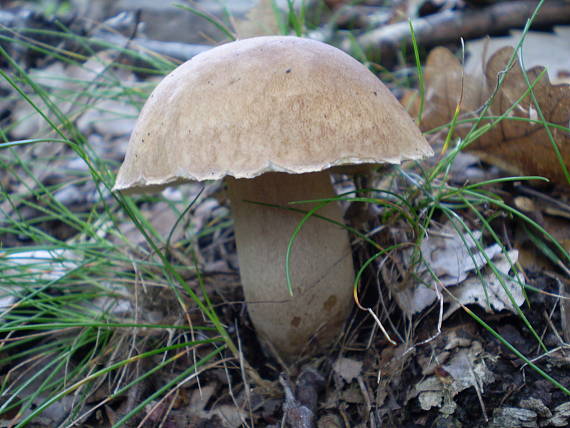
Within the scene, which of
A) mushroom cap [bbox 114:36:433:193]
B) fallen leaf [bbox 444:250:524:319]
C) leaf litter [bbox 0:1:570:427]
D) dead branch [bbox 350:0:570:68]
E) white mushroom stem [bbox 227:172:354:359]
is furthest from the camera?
dead branch [bbox 350:0:570:68]

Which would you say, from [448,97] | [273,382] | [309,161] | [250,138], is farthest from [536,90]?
[273,382]

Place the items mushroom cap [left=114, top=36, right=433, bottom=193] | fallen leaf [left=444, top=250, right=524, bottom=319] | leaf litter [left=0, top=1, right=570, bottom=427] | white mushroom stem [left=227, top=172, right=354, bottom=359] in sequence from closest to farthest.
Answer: mushroom cap [left=114, top=36, right=433, bottom=193], leaf litter [left=0, top=1, right=570, bottom=427], fallen leaf [left=444, top=250, right=524, bottom=319], white mushroom stem [left=227, top=172, right=354, bottom=359]

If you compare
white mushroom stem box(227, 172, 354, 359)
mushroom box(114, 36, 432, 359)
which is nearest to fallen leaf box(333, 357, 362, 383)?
white mushroom stem box(227, 172, 354, 359)

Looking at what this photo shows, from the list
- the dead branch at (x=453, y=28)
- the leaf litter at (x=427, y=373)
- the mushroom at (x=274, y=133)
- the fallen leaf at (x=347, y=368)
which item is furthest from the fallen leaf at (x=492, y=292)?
the dead branch at (x=453, y=28)

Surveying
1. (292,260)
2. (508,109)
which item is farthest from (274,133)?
(508,109)

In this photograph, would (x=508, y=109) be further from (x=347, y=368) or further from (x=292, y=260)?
(x=347, y=368)

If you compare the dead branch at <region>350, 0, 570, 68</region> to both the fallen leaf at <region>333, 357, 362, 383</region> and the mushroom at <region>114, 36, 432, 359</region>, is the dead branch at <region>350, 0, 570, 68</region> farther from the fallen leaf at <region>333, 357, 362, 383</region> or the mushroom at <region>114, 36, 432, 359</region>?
the fallen leaf at <region>333, 357, 362, 383</region>

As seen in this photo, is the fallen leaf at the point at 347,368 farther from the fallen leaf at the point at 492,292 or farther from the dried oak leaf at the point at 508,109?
the dried oak leaf at the point at 508,109

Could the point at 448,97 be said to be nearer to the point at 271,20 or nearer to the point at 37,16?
the point at 271,20
